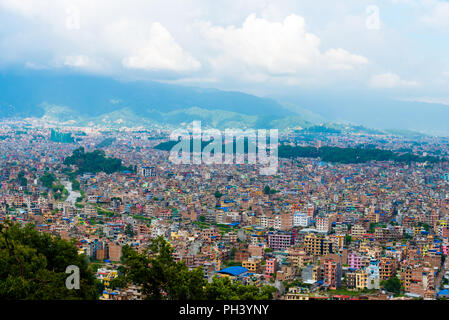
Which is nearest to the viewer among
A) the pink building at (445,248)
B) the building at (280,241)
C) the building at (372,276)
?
the building at (372,276)

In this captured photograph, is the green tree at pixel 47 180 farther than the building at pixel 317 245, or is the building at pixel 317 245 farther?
the green tree at pixel 47 180

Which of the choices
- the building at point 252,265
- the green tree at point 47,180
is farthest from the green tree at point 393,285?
the green tree at point 47,180

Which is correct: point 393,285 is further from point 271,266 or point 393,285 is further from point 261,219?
point 261,219

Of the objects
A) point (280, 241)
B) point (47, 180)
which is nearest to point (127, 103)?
point (47, 180)

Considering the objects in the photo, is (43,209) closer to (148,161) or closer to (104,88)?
(148,161)

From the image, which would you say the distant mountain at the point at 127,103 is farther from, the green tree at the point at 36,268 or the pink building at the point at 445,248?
the green tree at the point at 36,268

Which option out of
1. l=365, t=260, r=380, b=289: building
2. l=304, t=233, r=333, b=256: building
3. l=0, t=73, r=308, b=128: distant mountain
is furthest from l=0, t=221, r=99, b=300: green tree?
l=0, t=73, r=308, b=128: distant mountain

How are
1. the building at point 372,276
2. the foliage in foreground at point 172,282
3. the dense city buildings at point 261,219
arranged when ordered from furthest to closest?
the dense city buildings at point 261,219 → the building at point 372,276 → the foliage in foreground at point 172,282
